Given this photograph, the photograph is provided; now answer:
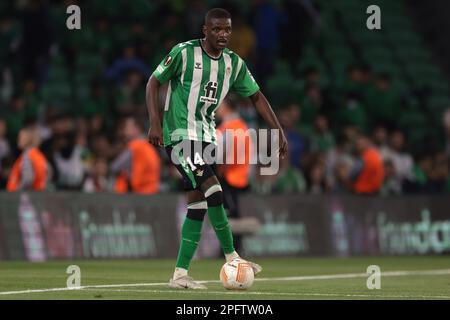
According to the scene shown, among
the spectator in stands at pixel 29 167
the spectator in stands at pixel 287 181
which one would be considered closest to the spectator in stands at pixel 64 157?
the spectator in stands at pixel 29 167

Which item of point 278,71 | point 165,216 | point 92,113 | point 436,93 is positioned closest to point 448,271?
point 165,216

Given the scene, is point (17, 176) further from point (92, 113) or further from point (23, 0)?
point (23, 0)

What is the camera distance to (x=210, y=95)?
440 inches

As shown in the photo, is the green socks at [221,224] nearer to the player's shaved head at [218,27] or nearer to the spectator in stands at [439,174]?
the player's shaved head at [218,27]

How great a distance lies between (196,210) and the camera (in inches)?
432

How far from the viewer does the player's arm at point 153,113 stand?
10.4 meters

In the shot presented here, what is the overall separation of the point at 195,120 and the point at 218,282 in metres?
1.92

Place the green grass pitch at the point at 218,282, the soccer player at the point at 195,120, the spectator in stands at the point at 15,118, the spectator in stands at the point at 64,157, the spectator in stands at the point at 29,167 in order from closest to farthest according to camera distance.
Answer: the green grass pitch at the point at 218,282
the soccer player at the point at 195,120
the spectator in stands at the point at 29,167
the spectator in stands at the point at 64,157
the spectator in stands at the point at 15,118

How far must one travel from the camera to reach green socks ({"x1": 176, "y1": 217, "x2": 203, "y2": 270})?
35.7 ft

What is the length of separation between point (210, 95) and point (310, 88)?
12.7 meters

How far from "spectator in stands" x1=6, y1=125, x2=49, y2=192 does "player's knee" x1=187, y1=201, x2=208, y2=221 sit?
6721 millimetres

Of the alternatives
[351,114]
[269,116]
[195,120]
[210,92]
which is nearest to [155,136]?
[195,120]
